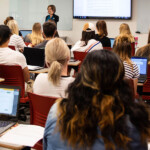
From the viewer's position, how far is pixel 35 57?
498cm

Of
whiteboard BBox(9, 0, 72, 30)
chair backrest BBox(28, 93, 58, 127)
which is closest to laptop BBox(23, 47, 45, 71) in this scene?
chair backrest BBox(28, 93, 58, 127)

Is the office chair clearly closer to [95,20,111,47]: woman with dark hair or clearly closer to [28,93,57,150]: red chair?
[28,93,57,150]: red chair

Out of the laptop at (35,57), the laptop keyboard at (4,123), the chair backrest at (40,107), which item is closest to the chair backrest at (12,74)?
the laptop at (35,57)

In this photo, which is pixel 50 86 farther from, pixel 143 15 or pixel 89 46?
pixel 143 15

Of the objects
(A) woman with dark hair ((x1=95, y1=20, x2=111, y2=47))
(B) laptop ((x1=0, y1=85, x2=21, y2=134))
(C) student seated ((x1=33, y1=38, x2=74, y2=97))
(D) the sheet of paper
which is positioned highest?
(A) woman with dark hair ((x1=95, y1=20, x2=111, y2=47))

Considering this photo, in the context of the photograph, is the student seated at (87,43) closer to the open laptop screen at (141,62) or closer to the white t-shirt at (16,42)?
the white t-shirt at (16,42)

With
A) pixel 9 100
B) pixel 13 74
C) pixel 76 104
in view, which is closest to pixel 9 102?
pixel 9 100

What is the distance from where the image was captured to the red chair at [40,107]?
256 centimetres

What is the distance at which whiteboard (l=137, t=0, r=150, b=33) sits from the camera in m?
9.05

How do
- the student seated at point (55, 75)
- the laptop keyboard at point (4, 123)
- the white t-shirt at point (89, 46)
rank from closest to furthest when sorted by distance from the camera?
the laptop keyboard at point (4, 123) < the student seated at point (55, 75) < the white t-shirt at point (89, 46)

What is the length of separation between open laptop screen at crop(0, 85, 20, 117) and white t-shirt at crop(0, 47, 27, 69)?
1.45 meters

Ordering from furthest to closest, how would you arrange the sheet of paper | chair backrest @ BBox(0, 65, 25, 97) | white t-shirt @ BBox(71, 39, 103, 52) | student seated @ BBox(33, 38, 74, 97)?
white t-shirt @ BBox(71, 39, 103, 52) < chair backrest @ BBox(0, 65, 25, 97) < student seated @ BBox(33, 38, 74, 97) < the sheet of paper

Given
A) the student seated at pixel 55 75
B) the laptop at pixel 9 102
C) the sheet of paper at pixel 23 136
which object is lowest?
the sheet of paper at pixel 23 136

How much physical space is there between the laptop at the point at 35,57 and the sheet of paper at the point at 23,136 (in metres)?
2.57
